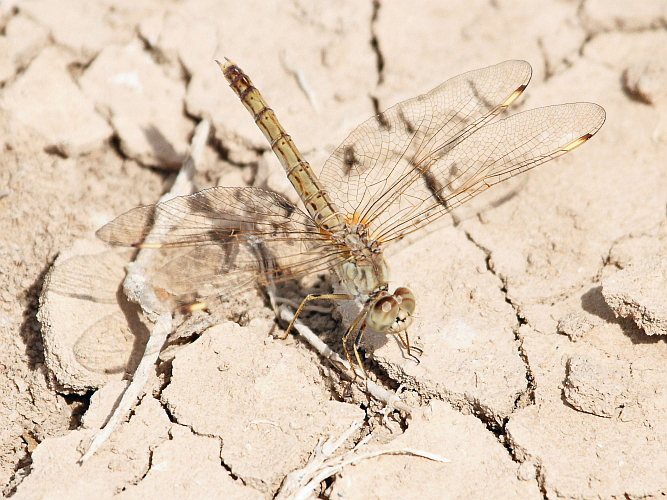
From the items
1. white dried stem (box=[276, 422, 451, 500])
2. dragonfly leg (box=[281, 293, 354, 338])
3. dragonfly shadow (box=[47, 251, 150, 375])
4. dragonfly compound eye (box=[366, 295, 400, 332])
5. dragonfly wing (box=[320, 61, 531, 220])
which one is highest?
dragonfly shadow (box=[47, 251, 150, 375])

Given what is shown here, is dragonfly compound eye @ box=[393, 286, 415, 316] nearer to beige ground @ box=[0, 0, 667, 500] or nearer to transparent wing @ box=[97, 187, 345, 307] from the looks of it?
beige ground @ box=[0, 0, 667, 500]

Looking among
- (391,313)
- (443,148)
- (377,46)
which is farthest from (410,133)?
(391,313)

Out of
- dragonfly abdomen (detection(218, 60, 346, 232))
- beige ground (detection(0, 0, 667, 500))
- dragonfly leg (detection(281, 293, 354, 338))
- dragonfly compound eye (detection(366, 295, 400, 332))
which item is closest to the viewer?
beige ground (detection(0, 0, 667, 500))

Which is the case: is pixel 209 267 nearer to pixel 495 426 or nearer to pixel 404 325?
pixel 404 325

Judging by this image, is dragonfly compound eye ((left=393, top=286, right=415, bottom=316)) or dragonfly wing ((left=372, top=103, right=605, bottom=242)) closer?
dragonfly compound eye ((left=393, top=286, right=415, bottom=316))

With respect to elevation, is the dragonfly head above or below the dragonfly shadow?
below

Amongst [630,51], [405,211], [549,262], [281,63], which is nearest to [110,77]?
[281,63]

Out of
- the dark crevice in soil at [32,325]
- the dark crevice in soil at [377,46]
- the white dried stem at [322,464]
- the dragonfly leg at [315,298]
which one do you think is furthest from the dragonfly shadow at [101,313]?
the dark crevice in soil at [377,46]

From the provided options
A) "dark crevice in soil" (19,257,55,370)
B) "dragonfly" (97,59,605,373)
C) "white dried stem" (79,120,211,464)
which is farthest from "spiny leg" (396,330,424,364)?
"dark crevice in soil" (19,257,55,370)
